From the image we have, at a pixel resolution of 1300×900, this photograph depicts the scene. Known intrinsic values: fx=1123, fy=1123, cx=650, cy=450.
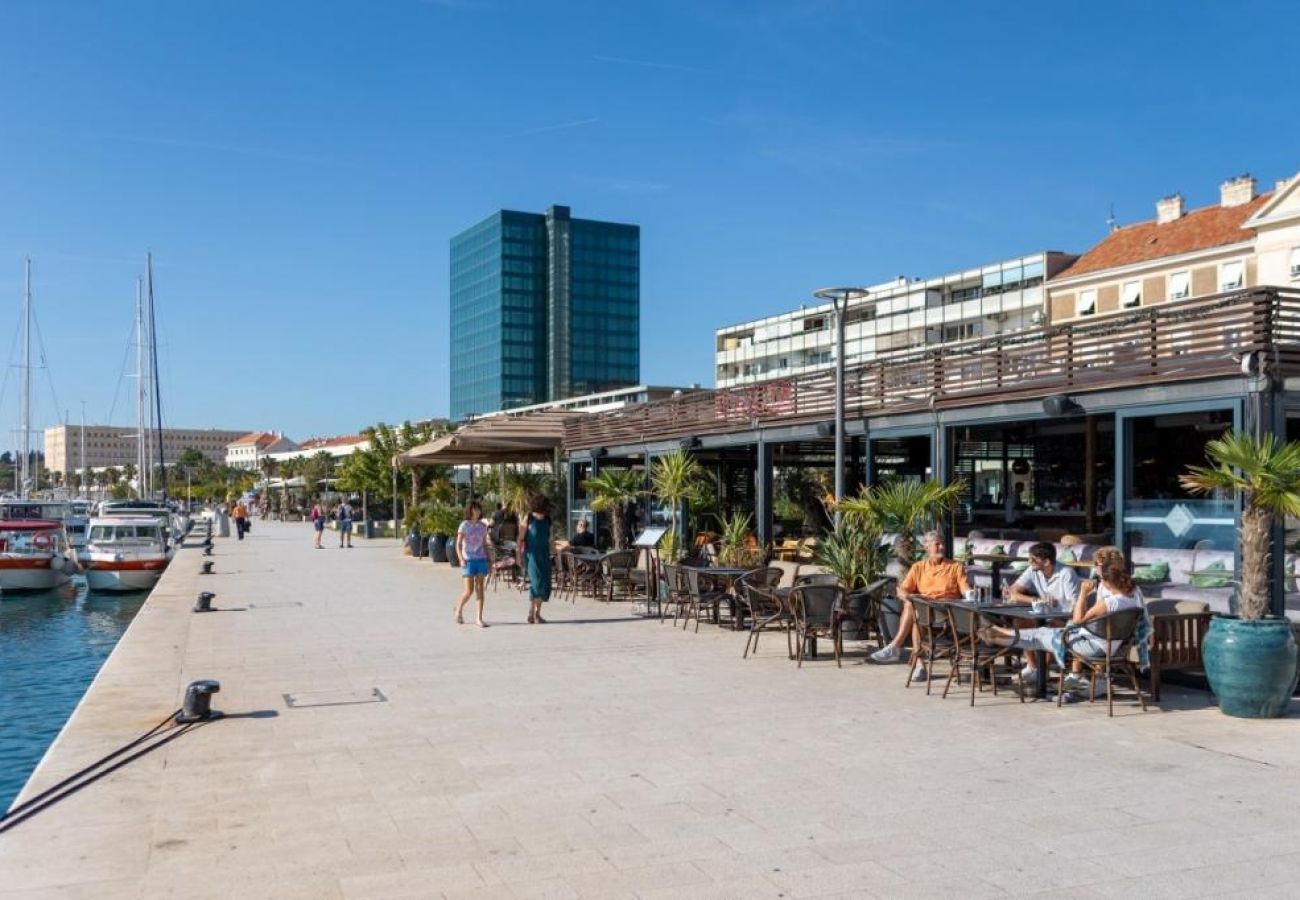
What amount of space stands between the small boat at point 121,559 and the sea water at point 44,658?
409 millimetres

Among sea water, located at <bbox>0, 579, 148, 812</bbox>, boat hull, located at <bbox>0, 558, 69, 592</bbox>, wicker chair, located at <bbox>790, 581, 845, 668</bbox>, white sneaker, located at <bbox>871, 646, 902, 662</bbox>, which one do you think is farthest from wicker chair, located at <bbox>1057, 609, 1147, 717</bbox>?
boat hull, located at <bbox>0, 558, 69, 592</bbox>

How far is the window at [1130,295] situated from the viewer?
51.5 meters

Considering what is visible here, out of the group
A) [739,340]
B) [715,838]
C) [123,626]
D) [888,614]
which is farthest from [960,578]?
[739,340]

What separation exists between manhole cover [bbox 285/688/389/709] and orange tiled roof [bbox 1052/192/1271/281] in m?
47.0

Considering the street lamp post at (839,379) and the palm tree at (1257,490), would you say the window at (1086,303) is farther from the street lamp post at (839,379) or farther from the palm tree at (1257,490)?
the palm tree at (1257,490)

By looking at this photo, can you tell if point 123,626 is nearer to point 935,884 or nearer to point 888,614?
point 888,614

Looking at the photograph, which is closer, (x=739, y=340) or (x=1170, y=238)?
(x=1170, y=238)

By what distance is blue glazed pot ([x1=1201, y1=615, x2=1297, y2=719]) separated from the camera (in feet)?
25.4

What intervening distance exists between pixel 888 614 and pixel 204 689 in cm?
609

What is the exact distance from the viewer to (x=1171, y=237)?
51.4 m

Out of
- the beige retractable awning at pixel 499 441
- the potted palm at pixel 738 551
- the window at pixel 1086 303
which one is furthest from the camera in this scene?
the window at pixel 1086 303

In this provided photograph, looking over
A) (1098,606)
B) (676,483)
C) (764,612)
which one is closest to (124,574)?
(676,483)

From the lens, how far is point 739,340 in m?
101

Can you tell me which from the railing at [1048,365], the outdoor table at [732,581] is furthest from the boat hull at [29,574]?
the outdoor table at [732,581]
